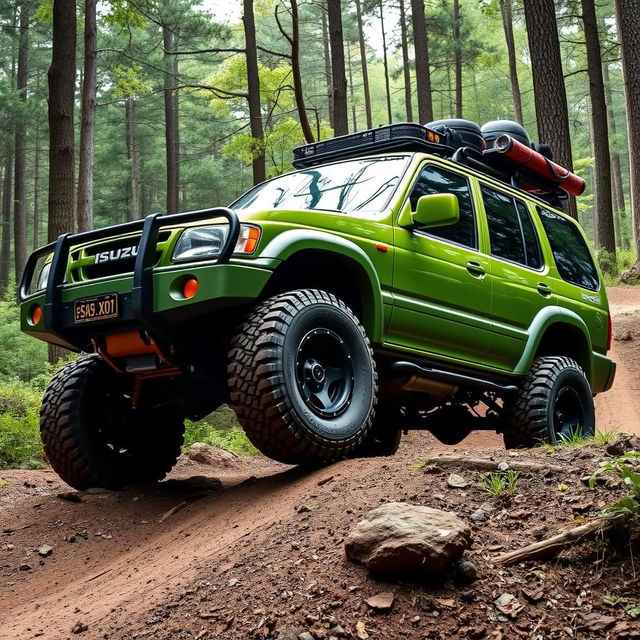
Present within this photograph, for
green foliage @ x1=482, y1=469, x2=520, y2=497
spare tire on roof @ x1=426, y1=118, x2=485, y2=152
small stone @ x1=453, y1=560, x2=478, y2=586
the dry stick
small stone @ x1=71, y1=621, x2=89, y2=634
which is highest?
spare tire on roof @ x1=426, y1=118, x2=485, y2=152

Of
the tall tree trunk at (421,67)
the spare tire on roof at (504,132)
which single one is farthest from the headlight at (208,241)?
the tall tree trunk at (421,67)

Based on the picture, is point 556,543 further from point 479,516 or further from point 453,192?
point 453,192

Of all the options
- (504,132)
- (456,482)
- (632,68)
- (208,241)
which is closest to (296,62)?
(504,132)

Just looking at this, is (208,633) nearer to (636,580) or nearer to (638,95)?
(636,580)

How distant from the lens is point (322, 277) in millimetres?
5379

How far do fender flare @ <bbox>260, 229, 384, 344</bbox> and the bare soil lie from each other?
1029 millimetres

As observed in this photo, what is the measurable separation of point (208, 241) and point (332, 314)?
2.84 feet

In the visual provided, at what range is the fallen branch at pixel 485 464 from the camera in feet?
12.7

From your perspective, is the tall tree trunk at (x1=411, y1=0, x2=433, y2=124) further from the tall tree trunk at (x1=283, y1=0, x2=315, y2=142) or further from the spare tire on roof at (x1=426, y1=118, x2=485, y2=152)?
the spare tire on roof at (x1=426, y1=118, x2=485, y2=152)

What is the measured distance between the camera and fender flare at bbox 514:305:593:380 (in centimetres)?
664

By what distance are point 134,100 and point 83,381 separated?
36.3 meters

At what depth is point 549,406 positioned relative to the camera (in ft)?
21.1

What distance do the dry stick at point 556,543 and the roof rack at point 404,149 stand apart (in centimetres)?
384

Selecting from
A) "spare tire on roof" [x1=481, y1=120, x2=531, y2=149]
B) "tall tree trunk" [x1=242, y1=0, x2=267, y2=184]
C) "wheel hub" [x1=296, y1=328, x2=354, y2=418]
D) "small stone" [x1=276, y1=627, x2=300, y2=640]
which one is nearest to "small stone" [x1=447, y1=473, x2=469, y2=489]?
"wheel hub" [x1=296, y1=328, x2=354, y2=418]
